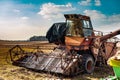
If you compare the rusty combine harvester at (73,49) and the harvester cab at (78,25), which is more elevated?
the harvester cab at (78,25)

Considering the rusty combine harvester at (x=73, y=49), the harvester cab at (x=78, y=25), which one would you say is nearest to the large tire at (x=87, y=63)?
the rusty combine harvester at (x=73, y=49)

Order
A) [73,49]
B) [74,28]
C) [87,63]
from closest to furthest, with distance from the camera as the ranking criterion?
1. [87,63]
2. [73,49]
3. [74,28]

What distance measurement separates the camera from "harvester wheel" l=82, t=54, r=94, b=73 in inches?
516

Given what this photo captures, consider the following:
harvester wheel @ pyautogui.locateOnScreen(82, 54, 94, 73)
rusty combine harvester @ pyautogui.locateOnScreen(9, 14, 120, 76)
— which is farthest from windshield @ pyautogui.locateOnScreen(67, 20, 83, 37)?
harvester wheel @ pyautogui.locateOnScreen(82, 54, 94, 73)

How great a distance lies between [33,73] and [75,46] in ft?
8.75

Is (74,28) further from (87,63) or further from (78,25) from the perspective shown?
(87,63)

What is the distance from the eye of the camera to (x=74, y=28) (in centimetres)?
1461

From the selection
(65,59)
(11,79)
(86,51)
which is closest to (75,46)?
(86,51)

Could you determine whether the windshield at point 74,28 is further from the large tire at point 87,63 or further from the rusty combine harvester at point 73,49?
the large tire at point 87,63

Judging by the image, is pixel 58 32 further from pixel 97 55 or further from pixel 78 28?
pixel 97 55

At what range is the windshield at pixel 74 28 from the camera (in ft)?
47.2

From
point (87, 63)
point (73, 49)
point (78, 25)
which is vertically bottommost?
point (87, 63)

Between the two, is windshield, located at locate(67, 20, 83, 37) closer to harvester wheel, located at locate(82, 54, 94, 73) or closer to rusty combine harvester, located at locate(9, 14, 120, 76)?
rusty combine harvester, located at locate(9, 14, 120, 76)

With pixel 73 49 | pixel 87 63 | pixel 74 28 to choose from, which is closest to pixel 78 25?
pixel 74 28
